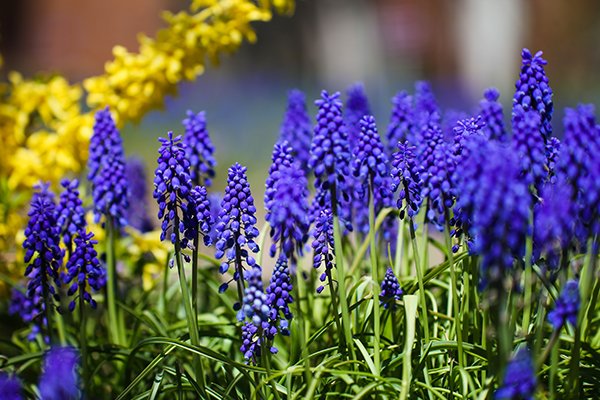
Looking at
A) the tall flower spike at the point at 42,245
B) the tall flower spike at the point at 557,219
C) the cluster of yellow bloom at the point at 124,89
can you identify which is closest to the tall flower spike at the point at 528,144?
the tall flower spike at the point at 557,219

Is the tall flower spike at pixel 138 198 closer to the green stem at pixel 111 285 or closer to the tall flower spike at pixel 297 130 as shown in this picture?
the tall flower spike at pixel 297 130

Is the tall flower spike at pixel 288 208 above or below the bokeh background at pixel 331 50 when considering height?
below

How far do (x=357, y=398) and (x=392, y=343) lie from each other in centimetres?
88

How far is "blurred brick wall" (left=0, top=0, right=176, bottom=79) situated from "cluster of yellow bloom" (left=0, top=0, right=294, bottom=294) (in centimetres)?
1442

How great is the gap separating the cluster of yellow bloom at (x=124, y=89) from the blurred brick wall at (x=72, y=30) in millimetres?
14419

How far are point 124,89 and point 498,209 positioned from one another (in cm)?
362

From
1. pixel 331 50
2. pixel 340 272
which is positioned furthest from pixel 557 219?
pixel 331 50

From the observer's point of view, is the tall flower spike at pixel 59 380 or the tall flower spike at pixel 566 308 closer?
the tall flower spike at pixel 59 380

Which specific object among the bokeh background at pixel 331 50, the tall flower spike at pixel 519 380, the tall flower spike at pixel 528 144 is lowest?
the tall flower spike at pixel 519 380

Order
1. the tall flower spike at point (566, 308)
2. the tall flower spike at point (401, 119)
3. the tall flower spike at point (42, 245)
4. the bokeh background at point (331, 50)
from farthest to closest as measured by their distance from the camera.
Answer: the bokeh background at point (331, 50)
the tall flower spike at point (401, 119)
the tall flower spike at point (42, 245)
the tall flower spike at point (566, 308)

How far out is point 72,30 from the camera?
2123cm

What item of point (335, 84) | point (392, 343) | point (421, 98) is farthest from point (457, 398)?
point (335, 84)

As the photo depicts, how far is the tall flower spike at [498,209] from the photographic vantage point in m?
2.68

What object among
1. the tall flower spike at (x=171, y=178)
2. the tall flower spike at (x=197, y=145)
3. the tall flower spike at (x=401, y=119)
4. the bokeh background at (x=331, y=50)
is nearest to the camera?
the tall flower spike at (x=171, y=178)
